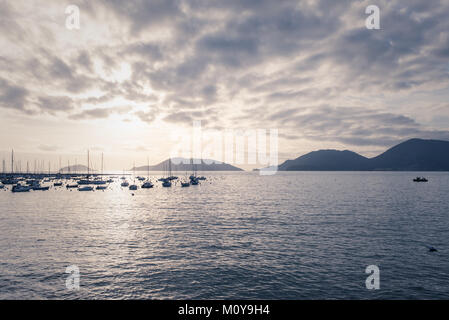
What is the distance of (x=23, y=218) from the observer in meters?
50.8

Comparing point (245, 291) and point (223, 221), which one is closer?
point (245, 291)

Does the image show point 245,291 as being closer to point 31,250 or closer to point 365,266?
point 365,266

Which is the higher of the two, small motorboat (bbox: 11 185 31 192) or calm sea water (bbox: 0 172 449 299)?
small motorboat (bbox: 11 185 31 192)

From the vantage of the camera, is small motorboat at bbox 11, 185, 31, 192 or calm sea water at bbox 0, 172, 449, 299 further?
small motorboat at bbox 11, 185, 31, 192

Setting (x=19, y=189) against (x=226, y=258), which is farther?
(x=19, y=189)

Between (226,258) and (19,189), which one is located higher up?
(19,189)

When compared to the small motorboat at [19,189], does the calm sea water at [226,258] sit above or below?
below

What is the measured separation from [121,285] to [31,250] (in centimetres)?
1683

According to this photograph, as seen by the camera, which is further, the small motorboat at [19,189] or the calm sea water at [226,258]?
the small motorboat at [19,189]


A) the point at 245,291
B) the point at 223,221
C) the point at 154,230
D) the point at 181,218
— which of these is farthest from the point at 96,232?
the point at 245,291
